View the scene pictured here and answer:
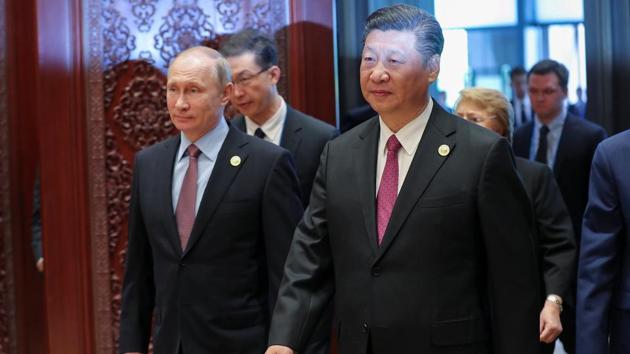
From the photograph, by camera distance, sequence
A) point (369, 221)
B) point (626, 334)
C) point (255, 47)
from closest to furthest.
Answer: point (369, 221), point (626, 334), point (255, 47)

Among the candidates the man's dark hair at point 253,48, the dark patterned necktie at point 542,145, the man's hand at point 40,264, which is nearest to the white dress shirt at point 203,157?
the man's dark hair at point 253,48

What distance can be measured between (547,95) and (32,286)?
2647 millimetres

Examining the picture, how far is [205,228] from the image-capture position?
3125 mm

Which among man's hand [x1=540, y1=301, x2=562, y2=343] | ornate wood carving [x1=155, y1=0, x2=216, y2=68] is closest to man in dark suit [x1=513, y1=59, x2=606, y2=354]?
man's hand [x1=540, y1=301, x2=562, y2=343]

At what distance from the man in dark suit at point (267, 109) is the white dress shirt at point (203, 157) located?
615mm

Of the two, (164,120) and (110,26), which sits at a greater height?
(110,26)

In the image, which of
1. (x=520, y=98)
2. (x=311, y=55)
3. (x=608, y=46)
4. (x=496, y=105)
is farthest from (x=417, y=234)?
(x=520, y=98)

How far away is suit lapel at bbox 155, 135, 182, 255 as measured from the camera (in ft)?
10.3

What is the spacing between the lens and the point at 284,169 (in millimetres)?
3248

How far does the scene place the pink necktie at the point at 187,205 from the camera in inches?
125

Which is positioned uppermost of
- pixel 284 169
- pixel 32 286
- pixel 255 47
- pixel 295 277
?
pixel 255 47

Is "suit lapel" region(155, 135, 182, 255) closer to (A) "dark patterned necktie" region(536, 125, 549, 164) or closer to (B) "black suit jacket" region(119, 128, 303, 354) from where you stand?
(B) "black suit jacket" region(119, 128, 303, 354)

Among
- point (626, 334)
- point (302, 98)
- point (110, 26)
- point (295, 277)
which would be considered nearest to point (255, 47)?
point (302, 98)

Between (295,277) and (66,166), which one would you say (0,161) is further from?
(295,277)
